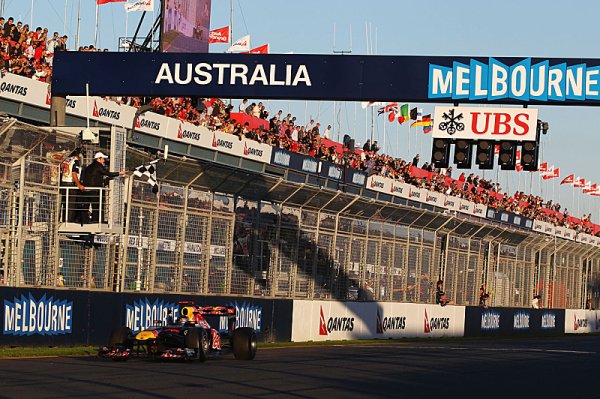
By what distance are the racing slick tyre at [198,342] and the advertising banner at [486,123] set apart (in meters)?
8.49

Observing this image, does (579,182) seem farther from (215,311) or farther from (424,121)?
(215,311)

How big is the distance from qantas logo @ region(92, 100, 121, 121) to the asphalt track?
8.99 metres

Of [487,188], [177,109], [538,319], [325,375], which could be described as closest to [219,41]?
[177,109]

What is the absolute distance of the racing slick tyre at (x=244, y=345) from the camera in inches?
777

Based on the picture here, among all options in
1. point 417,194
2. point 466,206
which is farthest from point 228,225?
point 466,206

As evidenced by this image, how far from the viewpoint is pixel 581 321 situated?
5216 cm

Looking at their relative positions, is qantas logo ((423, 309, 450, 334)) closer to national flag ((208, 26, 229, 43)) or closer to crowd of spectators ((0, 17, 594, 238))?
crowd of spectators ((0, 17, 594, 238))

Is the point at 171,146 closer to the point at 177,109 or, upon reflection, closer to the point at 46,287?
the point at 177,109

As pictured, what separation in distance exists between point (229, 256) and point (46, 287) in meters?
6.14

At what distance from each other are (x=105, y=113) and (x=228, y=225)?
5.63m

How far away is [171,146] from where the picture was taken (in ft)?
108

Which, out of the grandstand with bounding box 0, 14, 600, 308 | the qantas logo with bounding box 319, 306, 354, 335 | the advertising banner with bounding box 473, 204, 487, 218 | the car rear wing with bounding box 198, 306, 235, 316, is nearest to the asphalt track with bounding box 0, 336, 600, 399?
the car rear wing with bounding box 198, 306, 235, 316

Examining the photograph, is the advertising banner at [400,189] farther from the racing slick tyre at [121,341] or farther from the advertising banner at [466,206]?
the racing slick tyre at [121,341]

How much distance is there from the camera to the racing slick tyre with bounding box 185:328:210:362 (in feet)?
60.2
